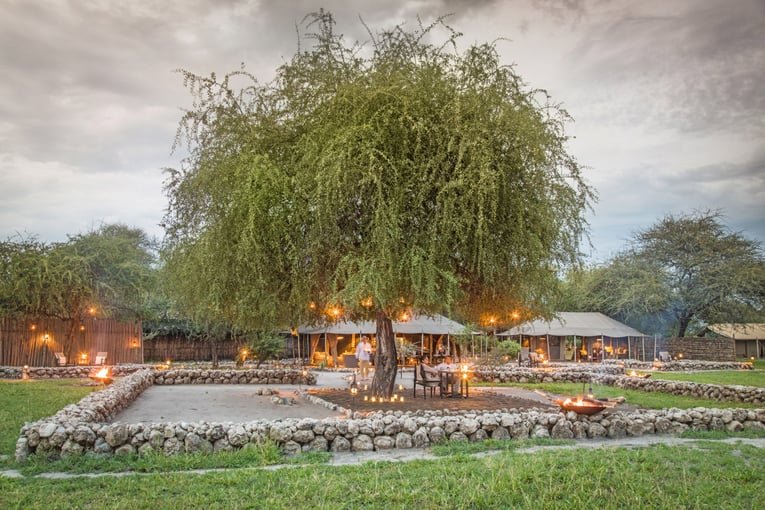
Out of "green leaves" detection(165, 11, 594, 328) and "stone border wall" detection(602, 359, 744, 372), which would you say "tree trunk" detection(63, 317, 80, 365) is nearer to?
"green leaves" detection(165, 11, 594, 328)

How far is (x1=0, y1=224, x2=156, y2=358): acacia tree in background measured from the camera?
78.0ft

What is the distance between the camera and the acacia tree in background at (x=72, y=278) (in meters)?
23.8

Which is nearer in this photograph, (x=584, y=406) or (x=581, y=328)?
(x=584, y=406)

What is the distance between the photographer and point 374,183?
11.1m

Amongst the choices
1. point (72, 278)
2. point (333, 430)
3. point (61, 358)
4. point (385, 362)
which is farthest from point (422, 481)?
point (61, 358)

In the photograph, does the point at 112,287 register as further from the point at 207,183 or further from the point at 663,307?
the point at 663,307

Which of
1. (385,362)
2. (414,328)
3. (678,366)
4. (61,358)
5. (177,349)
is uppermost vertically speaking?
Answer: (414,328)

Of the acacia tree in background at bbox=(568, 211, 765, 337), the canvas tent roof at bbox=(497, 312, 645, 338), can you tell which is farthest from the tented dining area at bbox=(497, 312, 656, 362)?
the acacia tree in background at bbox=(568, 211, 765, 337)

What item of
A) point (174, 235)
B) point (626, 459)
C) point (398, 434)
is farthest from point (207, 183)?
point (626, 459)

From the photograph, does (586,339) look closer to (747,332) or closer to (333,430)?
(747,332)

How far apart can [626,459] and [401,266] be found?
4728 mm

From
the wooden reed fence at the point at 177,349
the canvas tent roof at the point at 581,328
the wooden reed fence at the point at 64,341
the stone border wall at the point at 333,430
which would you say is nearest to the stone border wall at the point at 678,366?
the canvas tent roof at the point at 581,328

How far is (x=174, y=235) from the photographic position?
522 inches

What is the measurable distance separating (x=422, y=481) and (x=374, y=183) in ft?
19.6
